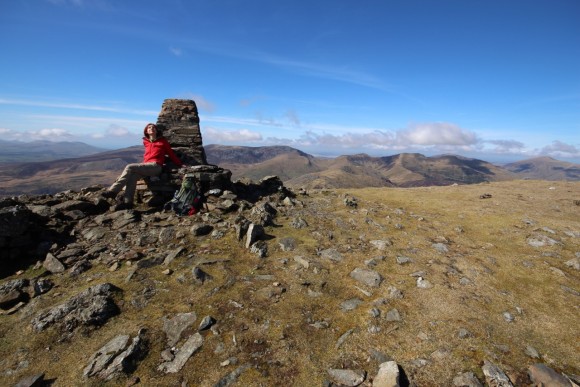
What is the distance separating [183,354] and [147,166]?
13034 mm

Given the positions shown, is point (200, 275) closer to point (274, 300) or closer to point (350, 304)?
point (274, 300)

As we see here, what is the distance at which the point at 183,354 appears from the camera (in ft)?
29.7

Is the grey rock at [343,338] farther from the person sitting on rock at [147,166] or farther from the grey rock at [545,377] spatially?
the person sitting on rock at [147,166]

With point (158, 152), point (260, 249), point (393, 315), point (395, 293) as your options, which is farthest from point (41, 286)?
point (395, 293)

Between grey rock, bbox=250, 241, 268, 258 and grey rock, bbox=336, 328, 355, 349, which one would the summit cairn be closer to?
grey rock, bbox=250, 241, 268, 258

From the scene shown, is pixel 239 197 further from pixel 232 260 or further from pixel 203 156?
pixel 232 260

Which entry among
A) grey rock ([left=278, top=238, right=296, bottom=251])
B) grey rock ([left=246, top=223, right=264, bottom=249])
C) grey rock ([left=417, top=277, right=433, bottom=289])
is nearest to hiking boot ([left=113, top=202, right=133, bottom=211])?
grey rock ([left=246, top=223, right=264, bottom=249])

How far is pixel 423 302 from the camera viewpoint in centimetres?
1173

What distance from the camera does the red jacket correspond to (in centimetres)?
1953

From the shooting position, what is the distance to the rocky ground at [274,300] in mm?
8625

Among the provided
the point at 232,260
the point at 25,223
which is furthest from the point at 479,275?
the point at 25,223

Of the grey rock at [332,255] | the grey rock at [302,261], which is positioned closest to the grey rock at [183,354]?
the grey rock at [302,261]

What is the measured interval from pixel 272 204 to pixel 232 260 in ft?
25.5

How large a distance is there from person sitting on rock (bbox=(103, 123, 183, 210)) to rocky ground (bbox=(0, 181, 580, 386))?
1056 mm
